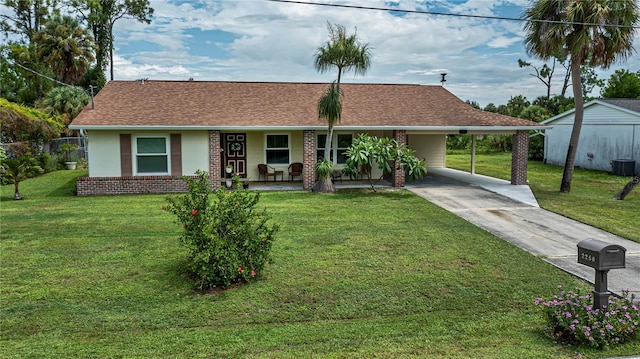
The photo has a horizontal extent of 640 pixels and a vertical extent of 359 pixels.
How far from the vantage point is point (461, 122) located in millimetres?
17219

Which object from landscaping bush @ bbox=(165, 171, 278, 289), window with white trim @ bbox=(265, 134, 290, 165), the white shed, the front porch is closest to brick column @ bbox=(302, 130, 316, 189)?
the front porch

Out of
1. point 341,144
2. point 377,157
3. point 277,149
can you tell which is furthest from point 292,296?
point 341,144

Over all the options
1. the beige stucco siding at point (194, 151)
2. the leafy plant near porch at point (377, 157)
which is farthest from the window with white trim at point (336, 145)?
the beige stucco siding at point (194, 151)

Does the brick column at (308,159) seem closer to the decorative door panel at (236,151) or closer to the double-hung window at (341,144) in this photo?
the double-hung window at (341,144)

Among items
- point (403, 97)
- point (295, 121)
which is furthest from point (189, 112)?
point (403, 97)

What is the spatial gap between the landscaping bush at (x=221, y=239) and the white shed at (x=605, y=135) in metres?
19.5

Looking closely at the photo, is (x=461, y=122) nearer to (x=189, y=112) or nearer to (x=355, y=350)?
(x=189, y=112)

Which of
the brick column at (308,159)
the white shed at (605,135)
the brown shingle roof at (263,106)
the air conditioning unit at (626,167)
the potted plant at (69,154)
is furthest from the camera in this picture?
the potted plant at (69,154)

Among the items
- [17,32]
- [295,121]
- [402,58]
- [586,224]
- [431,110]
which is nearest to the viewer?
[586,224]

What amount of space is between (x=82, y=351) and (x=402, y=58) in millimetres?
22932

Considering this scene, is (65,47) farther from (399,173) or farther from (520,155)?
(520,155)

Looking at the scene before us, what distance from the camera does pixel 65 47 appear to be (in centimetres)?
3403

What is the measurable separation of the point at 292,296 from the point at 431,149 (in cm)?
1869

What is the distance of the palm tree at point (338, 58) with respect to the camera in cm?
1473
